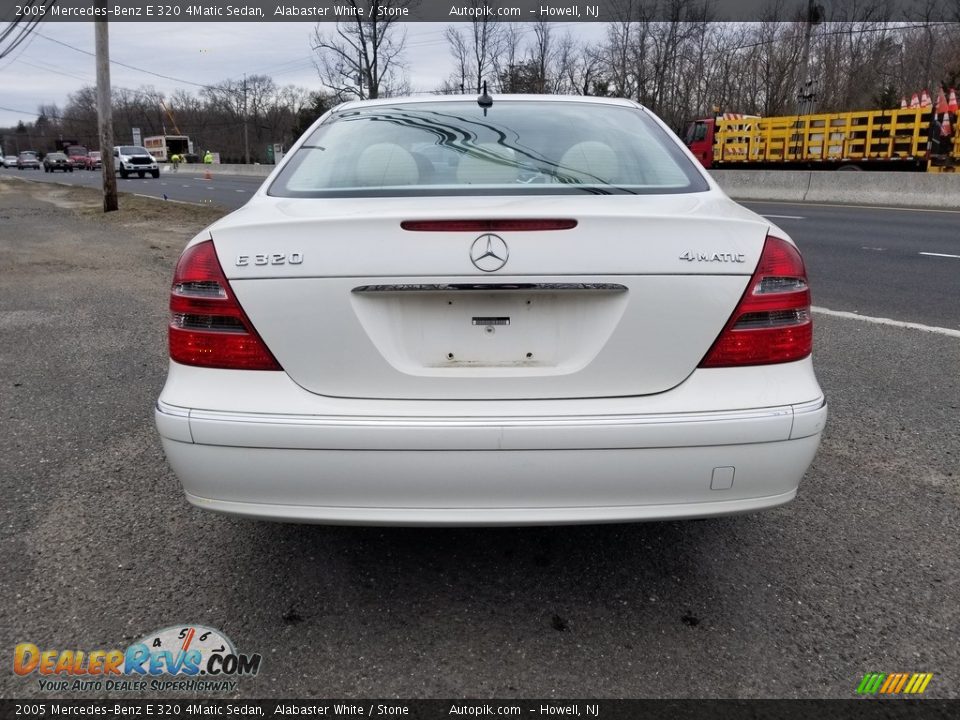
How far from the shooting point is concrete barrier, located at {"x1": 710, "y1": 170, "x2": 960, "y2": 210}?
18719 millimetres

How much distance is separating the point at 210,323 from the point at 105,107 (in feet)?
63.4

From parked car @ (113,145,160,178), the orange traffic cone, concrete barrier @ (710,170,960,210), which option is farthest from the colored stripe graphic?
parked car @ (113,145,160,178)

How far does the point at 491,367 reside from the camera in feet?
7.16

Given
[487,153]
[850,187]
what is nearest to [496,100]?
[487,153]

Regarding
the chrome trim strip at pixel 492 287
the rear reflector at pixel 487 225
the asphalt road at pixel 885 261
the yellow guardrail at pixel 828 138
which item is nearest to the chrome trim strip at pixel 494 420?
the chrome trim strip at pixel 492 287

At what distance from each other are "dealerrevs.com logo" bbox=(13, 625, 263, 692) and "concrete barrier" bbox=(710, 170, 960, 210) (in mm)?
20063

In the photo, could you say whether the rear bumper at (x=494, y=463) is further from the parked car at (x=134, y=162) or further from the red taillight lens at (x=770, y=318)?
the parked car at (x=134, y=162)

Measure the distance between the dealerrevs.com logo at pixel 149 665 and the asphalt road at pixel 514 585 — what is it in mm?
47

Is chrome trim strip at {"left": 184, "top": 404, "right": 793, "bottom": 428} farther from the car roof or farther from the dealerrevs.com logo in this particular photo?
the car roof

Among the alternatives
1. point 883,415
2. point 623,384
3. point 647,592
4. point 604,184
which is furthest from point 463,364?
point 883,415

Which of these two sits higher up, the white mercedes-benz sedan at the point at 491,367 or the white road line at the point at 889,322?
the white mercedes-benz sedan at the point at 491,367

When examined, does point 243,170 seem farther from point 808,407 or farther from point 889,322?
point 808,407

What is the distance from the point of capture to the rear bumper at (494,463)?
213 cm

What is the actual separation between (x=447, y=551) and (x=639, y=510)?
2.96 feet
